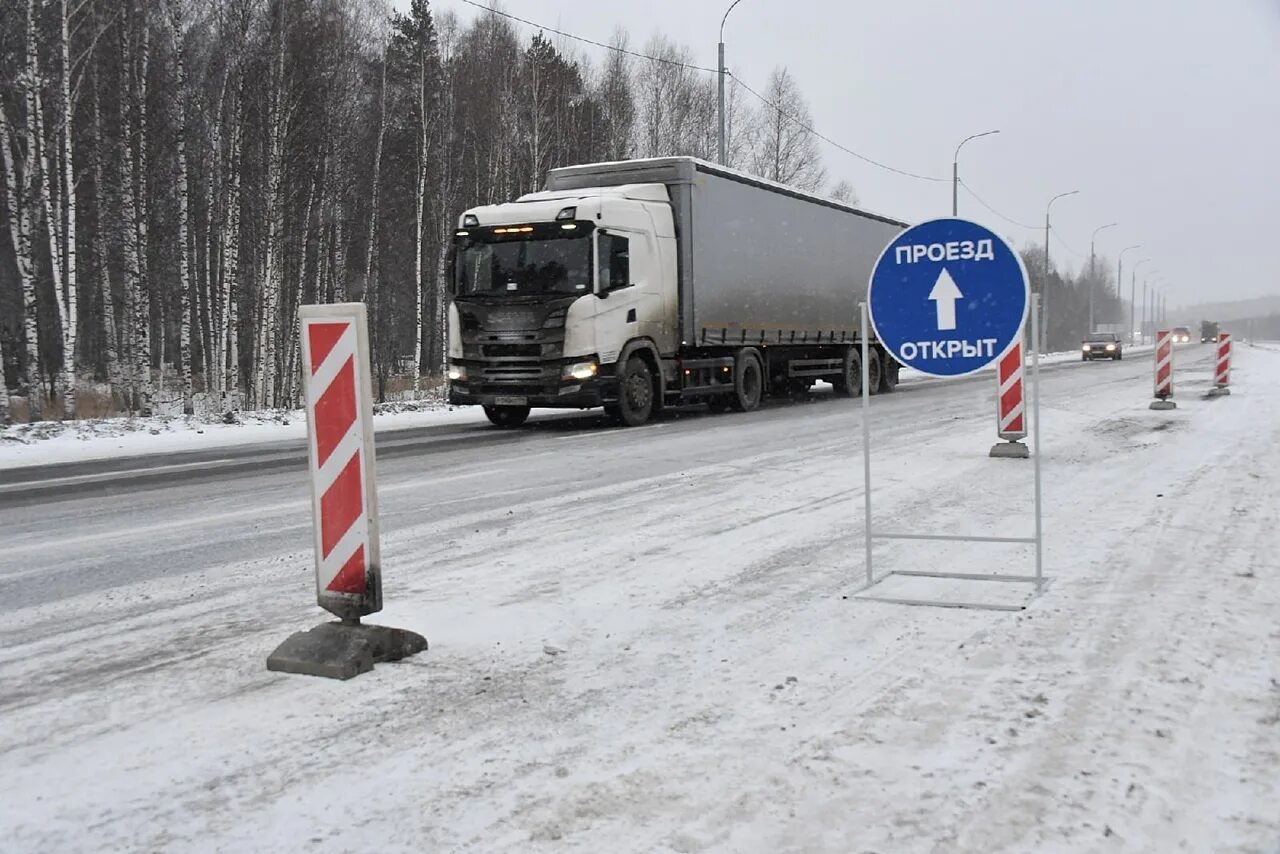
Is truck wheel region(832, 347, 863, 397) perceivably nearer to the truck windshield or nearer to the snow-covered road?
the truck windshield

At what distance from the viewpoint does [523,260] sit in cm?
1530

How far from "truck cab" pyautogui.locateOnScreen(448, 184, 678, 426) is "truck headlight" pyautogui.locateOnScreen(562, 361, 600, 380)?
0.01m

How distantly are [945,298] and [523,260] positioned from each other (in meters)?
10.9

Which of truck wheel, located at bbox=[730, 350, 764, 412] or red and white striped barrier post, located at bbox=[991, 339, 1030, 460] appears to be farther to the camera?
truck wheel, located at bbox=[730, 350, 764, 412]

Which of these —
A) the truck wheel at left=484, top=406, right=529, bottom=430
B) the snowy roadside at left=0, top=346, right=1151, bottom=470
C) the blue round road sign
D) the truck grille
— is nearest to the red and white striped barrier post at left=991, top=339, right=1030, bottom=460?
the blue round road sign

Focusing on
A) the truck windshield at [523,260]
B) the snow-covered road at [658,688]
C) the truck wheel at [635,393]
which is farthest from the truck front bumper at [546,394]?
the snow-covered road at [658,688]

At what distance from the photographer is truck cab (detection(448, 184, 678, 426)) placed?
15.0 m

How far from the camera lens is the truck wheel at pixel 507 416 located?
1694 cm

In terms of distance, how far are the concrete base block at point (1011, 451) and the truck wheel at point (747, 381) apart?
8259 millimetres

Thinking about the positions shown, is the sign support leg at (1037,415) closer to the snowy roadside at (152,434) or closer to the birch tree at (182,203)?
the snowy roadside at (152,434)

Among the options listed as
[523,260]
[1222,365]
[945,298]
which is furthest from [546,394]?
[1222,365]

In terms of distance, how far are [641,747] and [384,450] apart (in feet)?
33.8

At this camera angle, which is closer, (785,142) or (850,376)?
(850,376)

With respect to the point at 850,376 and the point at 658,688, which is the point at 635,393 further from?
the point at 658,688
